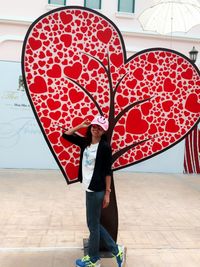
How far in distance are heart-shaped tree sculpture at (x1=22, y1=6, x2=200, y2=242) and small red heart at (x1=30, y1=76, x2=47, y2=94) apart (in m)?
0.01

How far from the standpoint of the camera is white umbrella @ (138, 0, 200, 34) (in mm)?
8289

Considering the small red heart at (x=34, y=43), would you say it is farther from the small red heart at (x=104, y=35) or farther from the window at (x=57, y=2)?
the window at (x=57, y=2)

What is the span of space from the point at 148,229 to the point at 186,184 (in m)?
4.42

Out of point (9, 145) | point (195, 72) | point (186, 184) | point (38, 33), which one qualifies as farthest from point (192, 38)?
point (38, 33)

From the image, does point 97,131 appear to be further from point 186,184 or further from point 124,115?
point 186,184

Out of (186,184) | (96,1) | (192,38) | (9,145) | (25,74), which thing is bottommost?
(186,184)

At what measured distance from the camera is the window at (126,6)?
11.3m

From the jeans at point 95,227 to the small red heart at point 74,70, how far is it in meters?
1.41

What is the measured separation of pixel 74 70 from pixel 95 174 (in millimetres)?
1296

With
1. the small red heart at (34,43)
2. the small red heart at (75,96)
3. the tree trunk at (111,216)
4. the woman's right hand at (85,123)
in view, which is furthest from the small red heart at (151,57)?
the tree trunk at (111,216)

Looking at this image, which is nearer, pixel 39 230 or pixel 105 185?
pixel 105 185

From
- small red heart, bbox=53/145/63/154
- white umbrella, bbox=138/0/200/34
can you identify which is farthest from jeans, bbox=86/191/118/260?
white umbrella, bbox=138/0/200/34

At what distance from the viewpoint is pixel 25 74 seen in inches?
152

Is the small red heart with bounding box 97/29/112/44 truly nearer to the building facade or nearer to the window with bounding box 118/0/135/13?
the building facade
